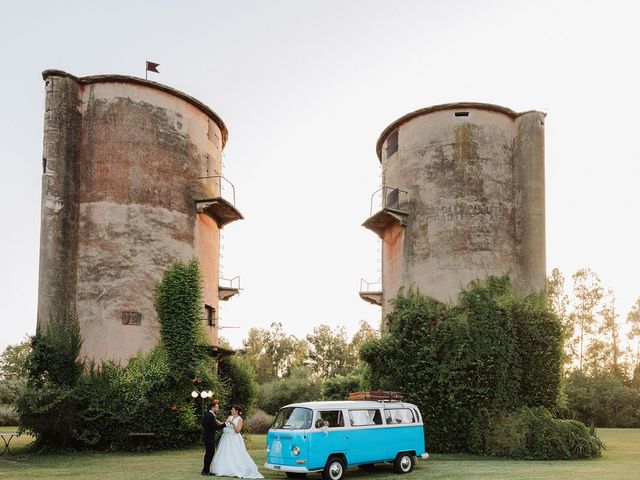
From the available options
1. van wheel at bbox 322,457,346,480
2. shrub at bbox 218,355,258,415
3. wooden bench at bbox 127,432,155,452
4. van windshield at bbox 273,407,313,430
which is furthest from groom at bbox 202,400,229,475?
shrub at bbox 218,355,258,415

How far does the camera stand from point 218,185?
3169cm

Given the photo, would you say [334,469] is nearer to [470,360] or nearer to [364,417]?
[364,417]

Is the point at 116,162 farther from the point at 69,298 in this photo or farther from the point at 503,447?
the point at 503,447

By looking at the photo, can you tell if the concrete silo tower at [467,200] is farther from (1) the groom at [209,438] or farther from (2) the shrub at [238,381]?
(1) the groom at [209,438]

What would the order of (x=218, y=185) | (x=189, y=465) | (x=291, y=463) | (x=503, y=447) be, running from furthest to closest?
(x=218, y=185)
(x=503, y=447)
(x=189, y=465)
(x=291, y=463)

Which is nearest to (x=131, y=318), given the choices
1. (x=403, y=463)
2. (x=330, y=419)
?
(x=330, y=419)

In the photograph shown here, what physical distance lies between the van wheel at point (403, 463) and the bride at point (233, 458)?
380cm

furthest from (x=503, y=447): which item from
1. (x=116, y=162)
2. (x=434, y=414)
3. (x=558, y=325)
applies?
(x=116, y=162)

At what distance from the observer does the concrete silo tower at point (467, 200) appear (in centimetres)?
2841

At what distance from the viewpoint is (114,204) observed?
27.1 metres

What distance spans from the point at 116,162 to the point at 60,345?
→ 7.77 m

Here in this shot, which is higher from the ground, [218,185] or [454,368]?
[218,185]

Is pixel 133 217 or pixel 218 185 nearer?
pixel 133 217

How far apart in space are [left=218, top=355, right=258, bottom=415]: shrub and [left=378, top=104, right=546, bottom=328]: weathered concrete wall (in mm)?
8446
